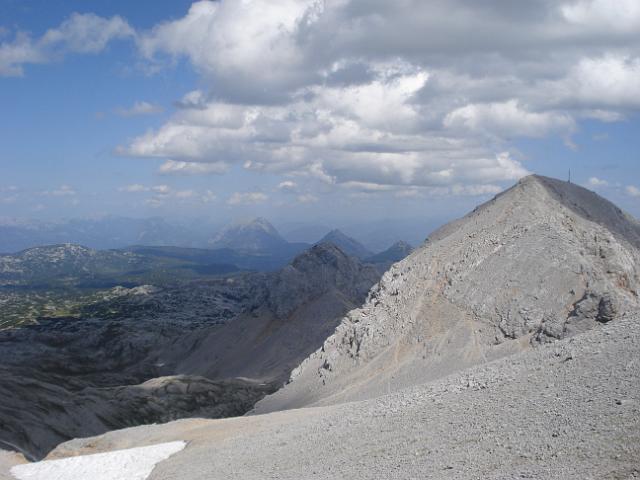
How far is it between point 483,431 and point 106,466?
2372 cm

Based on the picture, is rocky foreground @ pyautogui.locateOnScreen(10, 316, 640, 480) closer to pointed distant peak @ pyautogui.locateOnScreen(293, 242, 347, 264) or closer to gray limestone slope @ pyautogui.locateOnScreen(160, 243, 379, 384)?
gray limestone slope @ pyautogui.locateOnScreen(160, 243, 379, 384)

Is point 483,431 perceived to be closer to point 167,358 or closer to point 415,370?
point 415,370

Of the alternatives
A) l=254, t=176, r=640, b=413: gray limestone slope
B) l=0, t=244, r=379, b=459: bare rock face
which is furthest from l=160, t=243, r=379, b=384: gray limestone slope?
l=254, t=176, r=640, b=413: gray limestone slope

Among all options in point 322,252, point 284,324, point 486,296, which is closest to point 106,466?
point 486,296

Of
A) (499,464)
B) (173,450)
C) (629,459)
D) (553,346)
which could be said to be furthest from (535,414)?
(173,450)

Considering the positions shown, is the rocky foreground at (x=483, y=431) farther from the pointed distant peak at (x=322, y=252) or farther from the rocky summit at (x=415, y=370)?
the pointed distant peak at (x=322, y=252)

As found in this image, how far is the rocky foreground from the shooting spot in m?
20.2

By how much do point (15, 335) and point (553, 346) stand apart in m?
133

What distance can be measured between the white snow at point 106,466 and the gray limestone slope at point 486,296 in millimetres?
19279

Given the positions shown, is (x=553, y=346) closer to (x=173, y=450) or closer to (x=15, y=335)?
(x=173, y=450)

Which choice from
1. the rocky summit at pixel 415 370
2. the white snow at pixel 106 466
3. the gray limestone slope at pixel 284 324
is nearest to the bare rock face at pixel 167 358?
the gray limestone slope at pixel 284 324

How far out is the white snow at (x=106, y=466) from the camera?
3484 centimetres

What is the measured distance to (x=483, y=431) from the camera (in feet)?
77.6

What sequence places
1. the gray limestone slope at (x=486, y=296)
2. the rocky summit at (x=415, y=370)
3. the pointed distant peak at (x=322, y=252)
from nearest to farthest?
the rocky summit at (x=415, y=370) → the gray limestone slope at (x=486, y=296) → the pointed distant peak at (x=322, y=252)
